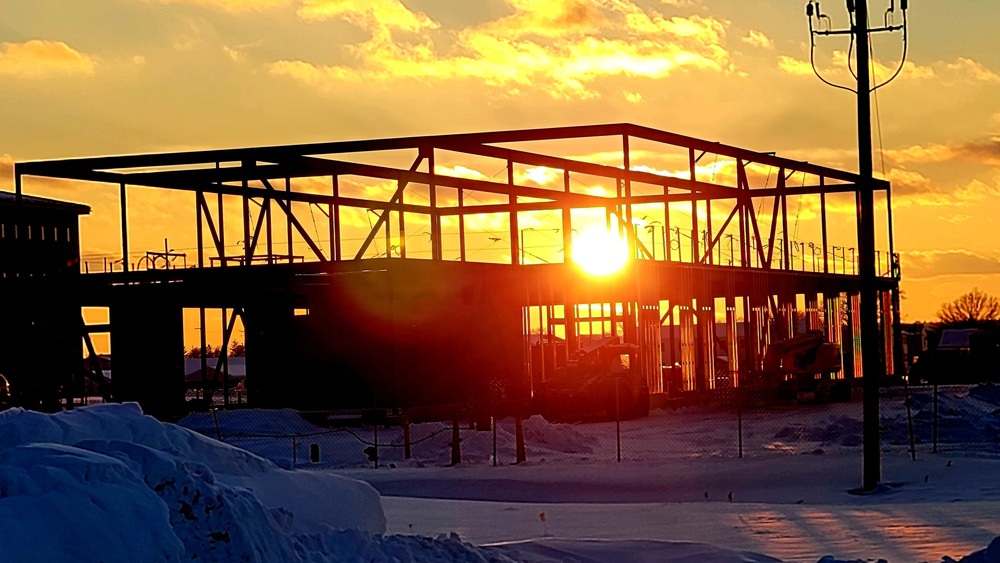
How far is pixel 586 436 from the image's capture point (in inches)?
1476

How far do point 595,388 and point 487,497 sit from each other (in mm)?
20251

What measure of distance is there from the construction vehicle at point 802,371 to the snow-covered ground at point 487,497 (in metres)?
13.3

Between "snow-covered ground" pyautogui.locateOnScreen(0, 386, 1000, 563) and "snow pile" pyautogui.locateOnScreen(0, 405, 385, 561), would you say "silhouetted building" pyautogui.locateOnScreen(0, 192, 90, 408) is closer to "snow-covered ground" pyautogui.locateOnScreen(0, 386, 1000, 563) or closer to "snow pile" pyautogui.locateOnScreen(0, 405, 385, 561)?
"snow-covered ground" pyautogui.locateOnScreen(0, 386, 1000, 563)

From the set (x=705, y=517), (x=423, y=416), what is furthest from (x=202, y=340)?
(x=705, y=517)

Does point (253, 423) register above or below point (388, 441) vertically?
above

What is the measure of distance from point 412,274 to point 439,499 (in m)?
24.0

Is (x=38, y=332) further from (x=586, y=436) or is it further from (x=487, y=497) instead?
(x=487, y=497)

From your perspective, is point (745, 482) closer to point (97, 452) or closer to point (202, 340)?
point (97, 452)

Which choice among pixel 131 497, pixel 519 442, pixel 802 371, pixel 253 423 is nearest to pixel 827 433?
pixel 519 442

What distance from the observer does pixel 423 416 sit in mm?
41156

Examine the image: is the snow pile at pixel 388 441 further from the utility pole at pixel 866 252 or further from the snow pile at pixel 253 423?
the utility pole at pixel 866 252

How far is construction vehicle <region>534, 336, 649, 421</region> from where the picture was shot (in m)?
43.6

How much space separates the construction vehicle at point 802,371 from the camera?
5112 cm

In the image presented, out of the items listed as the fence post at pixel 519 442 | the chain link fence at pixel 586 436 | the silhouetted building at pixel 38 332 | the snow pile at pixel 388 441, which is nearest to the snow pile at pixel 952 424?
the chain link fence at pixel 586 436
